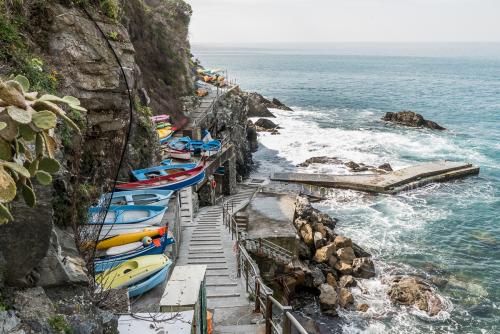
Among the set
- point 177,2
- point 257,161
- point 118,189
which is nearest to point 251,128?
point 257,161

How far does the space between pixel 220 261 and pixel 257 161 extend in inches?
1103

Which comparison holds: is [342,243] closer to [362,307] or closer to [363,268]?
[363,268]

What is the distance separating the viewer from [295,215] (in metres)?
24.8

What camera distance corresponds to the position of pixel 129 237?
13.2 metres

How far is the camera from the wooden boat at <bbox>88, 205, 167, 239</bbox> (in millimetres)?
13531

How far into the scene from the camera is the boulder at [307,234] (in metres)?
22.3

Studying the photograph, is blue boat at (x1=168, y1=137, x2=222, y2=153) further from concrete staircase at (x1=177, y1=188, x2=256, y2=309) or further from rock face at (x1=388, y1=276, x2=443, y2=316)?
rock face at (x1=388, y1=276, x2=443, y2=316)

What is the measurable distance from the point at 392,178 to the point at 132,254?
27.2 m

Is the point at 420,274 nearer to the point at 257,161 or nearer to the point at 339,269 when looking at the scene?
the point at 339,269

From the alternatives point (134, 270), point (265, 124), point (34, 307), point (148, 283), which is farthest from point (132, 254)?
point (265, 124)

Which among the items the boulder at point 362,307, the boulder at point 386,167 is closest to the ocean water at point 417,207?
the boulder at point 362,307

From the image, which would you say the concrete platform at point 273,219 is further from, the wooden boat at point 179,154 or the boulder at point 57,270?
the boulder at point 57,270

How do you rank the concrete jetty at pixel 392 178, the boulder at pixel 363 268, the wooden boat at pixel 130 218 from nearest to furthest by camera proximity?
the wooden boat at pixel 130 218, the boulder at pixel 363 268, the concrete jetty at pixel 392 178

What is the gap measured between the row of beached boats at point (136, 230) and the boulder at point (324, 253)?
25.7 feet
